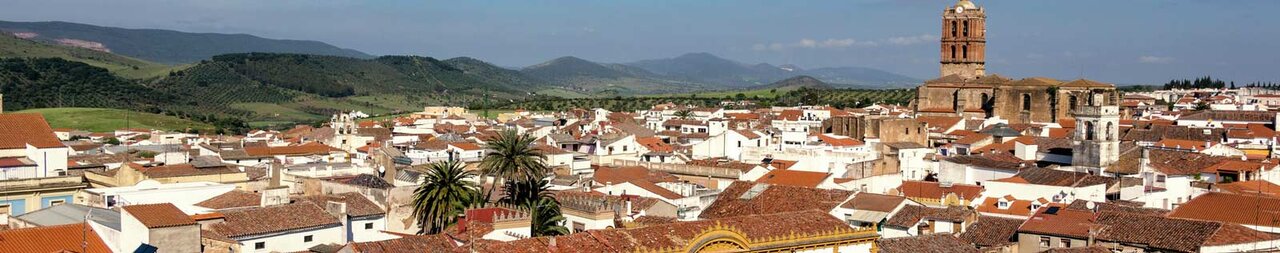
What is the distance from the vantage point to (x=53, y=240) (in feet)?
69.6

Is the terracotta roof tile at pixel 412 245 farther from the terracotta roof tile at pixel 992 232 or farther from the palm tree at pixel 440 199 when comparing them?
the terracotta roof tile at pixel 992 232

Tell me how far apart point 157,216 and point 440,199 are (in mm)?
8290

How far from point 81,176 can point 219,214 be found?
11.1m

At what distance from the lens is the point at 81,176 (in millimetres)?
A: 34062

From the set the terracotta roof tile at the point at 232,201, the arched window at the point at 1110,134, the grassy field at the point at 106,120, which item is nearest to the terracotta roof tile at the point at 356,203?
the terracotta roof tile at the point at 232,201

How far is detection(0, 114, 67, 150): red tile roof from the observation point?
→ 33281 millimetres

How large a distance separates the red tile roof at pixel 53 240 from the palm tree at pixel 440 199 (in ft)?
26.7


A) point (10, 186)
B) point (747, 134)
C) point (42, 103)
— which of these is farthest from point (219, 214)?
point (42, 103)

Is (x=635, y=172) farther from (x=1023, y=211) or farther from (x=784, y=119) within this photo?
(x=784, y=119)

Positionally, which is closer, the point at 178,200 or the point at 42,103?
the point at 178,200

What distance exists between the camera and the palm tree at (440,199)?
28.8 metres

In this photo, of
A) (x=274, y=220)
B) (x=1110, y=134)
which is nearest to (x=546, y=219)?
(x=274, y=220)

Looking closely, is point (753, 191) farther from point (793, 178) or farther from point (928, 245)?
point (928, 245)

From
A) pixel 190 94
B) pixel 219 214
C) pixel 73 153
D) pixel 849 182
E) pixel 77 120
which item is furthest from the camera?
pixel 190 94
